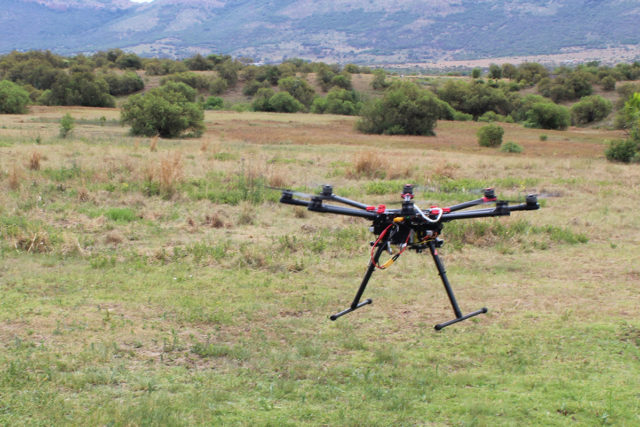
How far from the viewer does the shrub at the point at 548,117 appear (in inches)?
2018

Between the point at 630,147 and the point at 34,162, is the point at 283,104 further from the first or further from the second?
the point at 34,162

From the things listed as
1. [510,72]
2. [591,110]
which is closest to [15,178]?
[591,110]

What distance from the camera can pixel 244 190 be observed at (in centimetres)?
1323

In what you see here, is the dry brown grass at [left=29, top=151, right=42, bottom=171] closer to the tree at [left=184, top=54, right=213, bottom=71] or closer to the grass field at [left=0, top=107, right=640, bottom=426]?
the grass field at [left=0, top=107, right=640, bottom=426]

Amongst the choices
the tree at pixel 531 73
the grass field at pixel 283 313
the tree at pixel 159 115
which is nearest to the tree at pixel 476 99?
the tree at pixel 531 73

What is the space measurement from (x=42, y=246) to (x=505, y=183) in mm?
11793

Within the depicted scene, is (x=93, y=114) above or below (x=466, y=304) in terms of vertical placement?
above

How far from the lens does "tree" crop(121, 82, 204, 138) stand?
1211 inches

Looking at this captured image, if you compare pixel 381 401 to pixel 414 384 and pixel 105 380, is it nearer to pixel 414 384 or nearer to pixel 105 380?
pixel 414 384

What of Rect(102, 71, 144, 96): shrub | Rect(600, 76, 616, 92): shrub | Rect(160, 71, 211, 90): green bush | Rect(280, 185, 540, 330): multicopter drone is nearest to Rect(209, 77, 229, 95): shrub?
Rect(160, 71, 211, 90): green bush

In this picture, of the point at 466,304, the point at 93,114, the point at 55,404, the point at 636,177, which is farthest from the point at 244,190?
the point at 93,114

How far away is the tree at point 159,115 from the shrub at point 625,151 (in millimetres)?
20339

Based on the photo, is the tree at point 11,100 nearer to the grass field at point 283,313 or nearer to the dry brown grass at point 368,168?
the grass field at point 283,313

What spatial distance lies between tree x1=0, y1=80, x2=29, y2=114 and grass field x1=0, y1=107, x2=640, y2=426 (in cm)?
3210
